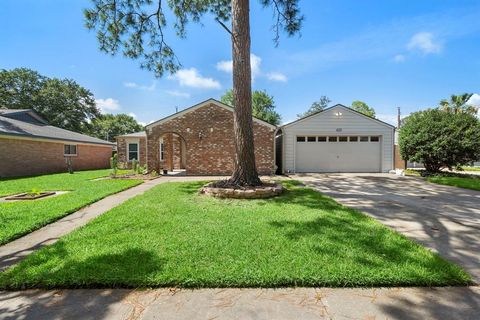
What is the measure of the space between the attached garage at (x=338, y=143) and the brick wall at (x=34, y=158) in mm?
15547

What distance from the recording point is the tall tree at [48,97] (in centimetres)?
3406

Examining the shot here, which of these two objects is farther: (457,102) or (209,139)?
(457,102)

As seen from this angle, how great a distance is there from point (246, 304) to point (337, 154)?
47.3 feet

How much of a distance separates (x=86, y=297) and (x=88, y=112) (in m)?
45.0

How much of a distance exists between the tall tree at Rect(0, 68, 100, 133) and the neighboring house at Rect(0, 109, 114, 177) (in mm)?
18428

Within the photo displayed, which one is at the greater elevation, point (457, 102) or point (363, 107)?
point (363, 107)

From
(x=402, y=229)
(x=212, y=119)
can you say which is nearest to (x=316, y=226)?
(x=402, y=229)

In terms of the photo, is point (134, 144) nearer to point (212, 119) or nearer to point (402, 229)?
point (212, 119)

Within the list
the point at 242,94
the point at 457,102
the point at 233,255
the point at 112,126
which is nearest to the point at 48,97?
the point at 112,126

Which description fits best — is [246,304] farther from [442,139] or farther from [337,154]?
[442,139]

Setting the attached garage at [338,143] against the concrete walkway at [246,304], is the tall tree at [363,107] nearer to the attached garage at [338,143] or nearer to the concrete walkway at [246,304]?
the attached garage at [338,143]

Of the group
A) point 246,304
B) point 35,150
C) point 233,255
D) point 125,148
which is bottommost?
point 246,304

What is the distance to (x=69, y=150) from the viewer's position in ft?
61.4

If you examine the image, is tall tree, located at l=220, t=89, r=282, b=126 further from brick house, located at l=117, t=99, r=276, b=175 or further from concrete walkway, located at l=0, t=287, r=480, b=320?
concrete walkway, located at l=0, t=287, r=480, b=320
